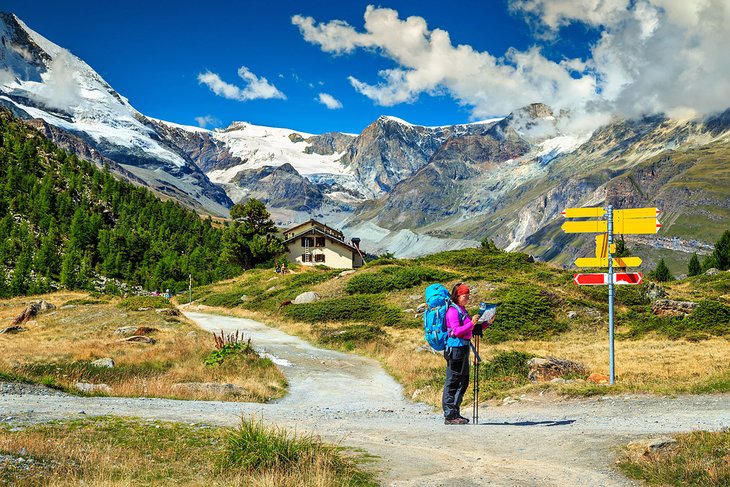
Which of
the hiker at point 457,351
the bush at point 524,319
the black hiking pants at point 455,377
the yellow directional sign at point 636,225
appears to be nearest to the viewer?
the hiker at point 457,351

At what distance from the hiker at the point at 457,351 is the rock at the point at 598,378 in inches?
256

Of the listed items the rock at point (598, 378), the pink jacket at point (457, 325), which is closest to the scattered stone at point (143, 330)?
the rock at point (598, 378)

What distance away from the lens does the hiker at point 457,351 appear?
11.7 meters

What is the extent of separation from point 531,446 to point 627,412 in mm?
4518

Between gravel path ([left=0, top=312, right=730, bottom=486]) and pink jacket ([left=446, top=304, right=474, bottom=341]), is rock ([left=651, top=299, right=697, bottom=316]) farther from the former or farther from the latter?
pink jacket ([left=446, top=304, right=474, bottom=341])

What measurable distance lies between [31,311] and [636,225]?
1571 inches

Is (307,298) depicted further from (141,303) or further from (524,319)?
(524,319)

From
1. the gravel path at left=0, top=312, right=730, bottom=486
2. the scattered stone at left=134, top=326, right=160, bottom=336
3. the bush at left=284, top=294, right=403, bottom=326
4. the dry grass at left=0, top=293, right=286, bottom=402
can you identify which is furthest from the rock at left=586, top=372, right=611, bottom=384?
the scattered stone at left=134, top=326, right=160, bottom=336

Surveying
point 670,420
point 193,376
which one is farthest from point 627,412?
point 193,376

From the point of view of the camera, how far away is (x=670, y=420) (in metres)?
11.4

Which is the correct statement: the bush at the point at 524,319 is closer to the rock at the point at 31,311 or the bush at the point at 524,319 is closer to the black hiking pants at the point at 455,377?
the black hiking pants at the point at 455,377

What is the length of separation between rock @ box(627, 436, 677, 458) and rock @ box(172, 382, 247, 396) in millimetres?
11787

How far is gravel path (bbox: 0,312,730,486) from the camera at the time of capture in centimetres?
805

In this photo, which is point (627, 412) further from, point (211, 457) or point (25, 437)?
point (25, 437)
